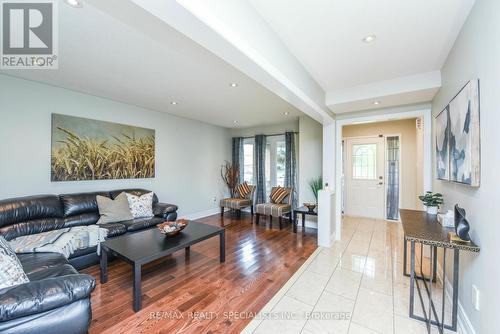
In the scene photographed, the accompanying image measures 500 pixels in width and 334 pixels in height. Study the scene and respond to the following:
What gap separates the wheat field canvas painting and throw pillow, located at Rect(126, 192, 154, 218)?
62 cm

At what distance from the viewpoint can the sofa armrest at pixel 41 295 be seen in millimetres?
1144

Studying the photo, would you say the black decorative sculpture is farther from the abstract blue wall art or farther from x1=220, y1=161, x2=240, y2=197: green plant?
x1=220, y1=161, x2=240, y2=197: green plant

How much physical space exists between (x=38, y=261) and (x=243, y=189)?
421 cm

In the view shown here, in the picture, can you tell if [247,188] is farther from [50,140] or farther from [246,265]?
[50,140]

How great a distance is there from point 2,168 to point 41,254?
1529mm

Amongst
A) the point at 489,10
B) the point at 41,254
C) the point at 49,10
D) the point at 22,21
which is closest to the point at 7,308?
the point at 41,254

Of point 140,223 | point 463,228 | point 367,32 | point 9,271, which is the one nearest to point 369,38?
point 367,32

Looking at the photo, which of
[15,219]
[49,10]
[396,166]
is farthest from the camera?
[396,166]

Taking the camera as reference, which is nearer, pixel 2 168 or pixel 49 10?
pixel 49 10

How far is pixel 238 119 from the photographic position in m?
5.24

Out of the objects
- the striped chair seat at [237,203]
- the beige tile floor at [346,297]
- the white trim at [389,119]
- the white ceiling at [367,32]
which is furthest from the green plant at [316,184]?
the white ceiling at [367,32]

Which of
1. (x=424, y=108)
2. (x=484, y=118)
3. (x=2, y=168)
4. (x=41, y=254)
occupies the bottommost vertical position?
(x=41, y=254)

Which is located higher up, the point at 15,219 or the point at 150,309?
the point at 15,219

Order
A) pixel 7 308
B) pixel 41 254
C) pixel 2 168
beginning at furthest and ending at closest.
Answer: pixel 2 168 → pixel 41 254 → pixel 7 308
